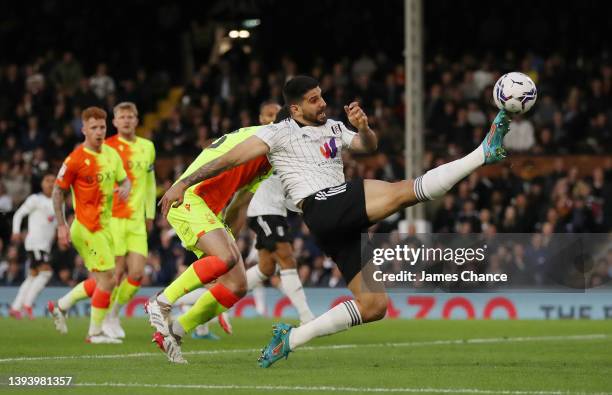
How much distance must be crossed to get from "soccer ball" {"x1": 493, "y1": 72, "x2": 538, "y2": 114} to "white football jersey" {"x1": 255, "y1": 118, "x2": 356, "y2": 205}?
1.35 m

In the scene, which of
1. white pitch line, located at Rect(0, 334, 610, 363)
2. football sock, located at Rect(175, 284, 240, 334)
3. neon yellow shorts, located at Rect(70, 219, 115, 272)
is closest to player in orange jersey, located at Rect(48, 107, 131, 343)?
neon yellow shorts, located at Rect(70, 219, 115, 272)

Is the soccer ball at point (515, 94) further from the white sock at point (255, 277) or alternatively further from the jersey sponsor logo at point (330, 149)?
the white sock at point (255, 277)

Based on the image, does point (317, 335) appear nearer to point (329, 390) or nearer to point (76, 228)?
point (329, 390)

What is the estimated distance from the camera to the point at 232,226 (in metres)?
12.7

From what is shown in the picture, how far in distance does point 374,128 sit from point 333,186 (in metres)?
14.3

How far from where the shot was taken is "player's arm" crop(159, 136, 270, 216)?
9742 millimetres

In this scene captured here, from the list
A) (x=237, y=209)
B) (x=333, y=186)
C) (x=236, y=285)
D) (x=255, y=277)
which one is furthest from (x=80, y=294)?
(x=333, y=186)

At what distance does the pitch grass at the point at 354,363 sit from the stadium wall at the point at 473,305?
11.2 feet

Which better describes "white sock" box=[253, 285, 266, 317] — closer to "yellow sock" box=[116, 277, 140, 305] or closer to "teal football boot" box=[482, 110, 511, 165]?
"yellow sock" box=[116, 277, 140, 305]

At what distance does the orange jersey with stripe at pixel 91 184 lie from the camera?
13.8 metres

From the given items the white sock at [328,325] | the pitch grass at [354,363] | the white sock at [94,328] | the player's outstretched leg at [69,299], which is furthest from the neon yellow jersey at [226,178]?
the player's outstretched leg at [69,299]

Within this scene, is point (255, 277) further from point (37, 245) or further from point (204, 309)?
point (37, 245)

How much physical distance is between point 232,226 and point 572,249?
28.3 feet

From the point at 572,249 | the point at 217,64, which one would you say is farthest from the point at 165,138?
the point at 572,249
